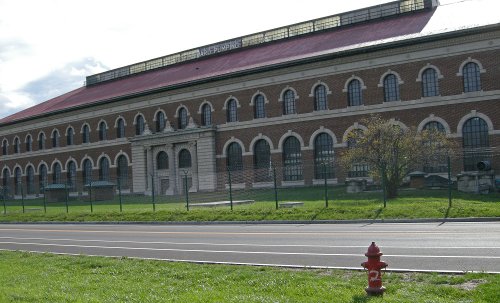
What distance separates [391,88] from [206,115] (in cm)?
1738

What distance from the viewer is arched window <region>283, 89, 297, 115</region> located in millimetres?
45031

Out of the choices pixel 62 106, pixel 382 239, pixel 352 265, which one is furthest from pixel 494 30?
pixel 62 106

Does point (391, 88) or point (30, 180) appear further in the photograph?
point (30, 180)

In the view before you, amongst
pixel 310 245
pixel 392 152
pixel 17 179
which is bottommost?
pixel 310 245

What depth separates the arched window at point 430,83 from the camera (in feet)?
126

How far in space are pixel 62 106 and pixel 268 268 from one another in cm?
5901

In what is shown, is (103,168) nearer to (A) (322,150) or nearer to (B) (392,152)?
(A) (322,150)

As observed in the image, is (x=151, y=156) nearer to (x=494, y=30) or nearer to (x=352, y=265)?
(x=494, y=30)

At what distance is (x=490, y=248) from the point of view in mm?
12023

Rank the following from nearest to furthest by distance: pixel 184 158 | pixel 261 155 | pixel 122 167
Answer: pixel 261 155 → pixel 184 158 → pixel 122 167

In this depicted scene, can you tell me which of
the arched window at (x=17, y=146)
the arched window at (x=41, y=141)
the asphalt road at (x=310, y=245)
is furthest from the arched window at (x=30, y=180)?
the asphalt road at (x=310, y=245)

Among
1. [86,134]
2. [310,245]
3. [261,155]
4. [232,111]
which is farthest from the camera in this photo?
[86,134]

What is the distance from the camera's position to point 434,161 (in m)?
31.5

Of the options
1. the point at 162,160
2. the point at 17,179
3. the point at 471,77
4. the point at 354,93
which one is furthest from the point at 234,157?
the point at 17,179
